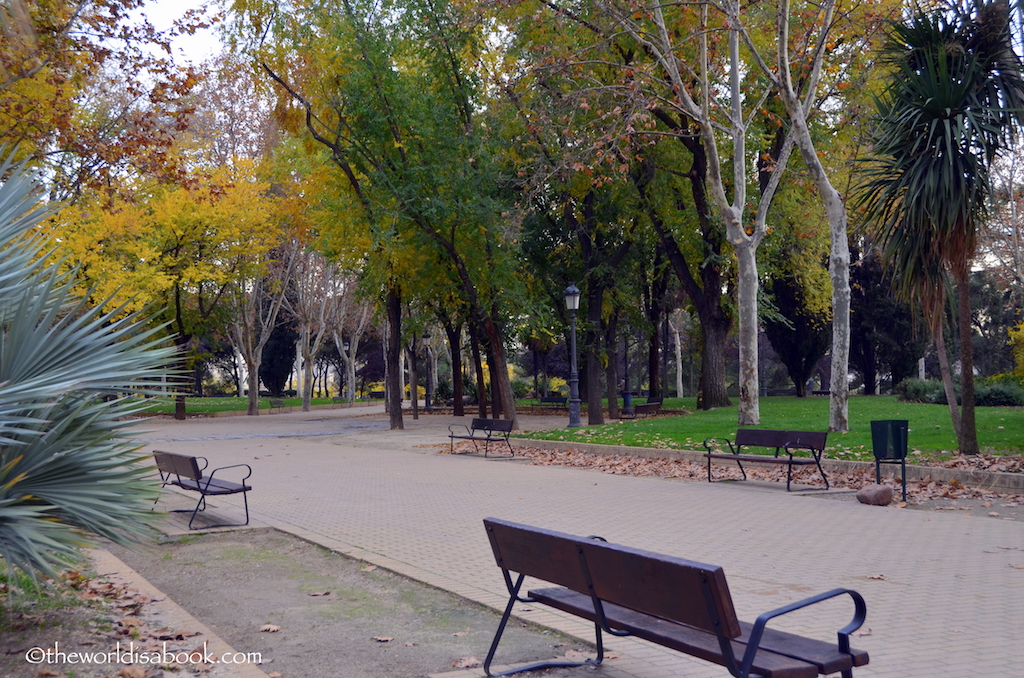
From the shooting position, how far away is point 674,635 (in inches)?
175

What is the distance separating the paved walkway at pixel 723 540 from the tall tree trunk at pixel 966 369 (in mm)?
3084

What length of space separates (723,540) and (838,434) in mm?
9002

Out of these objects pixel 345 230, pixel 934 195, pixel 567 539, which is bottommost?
pixel 567 539

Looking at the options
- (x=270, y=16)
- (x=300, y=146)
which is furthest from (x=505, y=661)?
(x=300, y=146)

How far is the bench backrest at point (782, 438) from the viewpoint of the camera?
13.2m

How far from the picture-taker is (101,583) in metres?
7.04

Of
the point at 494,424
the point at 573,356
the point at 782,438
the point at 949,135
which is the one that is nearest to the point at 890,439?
the point at 782,438

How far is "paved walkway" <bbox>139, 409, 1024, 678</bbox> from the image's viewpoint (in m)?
5.66

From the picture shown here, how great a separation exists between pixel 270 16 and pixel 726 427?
15.4 meters

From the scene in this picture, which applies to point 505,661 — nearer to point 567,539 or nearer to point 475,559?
point 567,539

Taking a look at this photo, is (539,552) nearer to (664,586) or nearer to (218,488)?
(664,586)

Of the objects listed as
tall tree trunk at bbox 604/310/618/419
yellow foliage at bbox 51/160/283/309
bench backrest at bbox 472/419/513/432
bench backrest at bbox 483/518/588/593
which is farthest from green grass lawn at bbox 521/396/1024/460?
yellow foliage at bbox 51/160/283/309

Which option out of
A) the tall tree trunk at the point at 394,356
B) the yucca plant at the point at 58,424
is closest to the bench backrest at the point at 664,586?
the yucca plant at the point at 58,424

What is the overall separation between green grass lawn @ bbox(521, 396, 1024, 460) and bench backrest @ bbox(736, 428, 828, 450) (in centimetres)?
163
